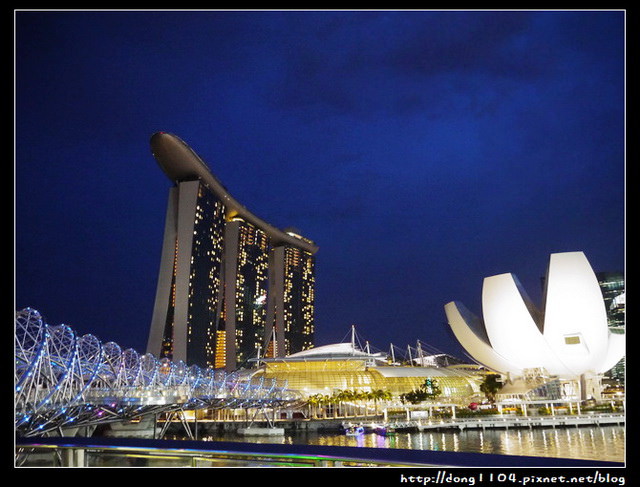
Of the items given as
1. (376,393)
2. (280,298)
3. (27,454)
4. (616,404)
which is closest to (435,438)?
(376,393)

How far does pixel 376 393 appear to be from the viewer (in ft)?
178

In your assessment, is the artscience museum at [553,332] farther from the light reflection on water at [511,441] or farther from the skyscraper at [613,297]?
the light reflection on water at [511,441]

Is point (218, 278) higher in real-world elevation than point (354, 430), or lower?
higher

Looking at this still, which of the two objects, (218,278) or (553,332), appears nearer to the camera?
(553,332)

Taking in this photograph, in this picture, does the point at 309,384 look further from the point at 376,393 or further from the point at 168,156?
the point at 168,156

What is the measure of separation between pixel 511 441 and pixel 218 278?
195 feet

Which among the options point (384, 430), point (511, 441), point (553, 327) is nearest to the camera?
point (511, 441)

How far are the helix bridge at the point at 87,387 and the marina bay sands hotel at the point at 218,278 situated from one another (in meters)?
26.8

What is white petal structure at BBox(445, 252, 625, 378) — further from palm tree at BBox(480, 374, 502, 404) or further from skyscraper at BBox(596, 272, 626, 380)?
skyscraper at BBox(596, 272, 626, 380)

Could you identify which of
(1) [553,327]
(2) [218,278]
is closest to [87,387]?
(1) [553,327]

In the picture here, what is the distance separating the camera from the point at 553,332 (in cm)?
5541

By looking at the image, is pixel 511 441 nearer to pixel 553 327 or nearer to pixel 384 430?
pixel 384 430
